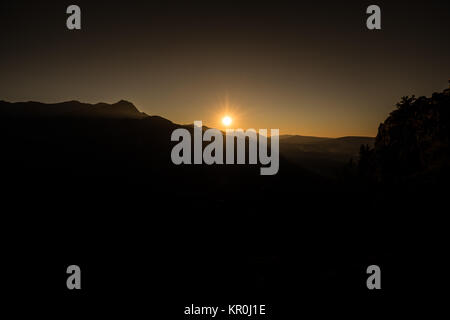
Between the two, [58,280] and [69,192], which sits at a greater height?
[69,192]

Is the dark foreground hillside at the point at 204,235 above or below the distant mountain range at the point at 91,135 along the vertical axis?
below

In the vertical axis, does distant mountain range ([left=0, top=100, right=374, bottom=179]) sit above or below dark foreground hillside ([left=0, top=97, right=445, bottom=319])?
above

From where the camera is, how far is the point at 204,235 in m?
34.0

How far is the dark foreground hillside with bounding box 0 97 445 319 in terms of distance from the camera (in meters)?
20.2

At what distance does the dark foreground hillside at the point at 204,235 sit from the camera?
66.2 feet

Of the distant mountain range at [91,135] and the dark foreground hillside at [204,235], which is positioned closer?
the dark foreground hillside at [204,235]

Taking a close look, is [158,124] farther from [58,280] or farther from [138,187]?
[58,280]

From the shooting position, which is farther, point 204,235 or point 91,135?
point 91,135

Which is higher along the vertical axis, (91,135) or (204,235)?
(91,135)

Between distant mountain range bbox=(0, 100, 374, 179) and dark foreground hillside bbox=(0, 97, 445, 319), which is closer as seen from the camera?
dark foreground hillside bbox=(0, 97, 445, 319)

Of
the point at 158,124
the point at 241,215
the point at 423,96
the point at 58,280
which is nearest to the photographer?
the point at 58,280
